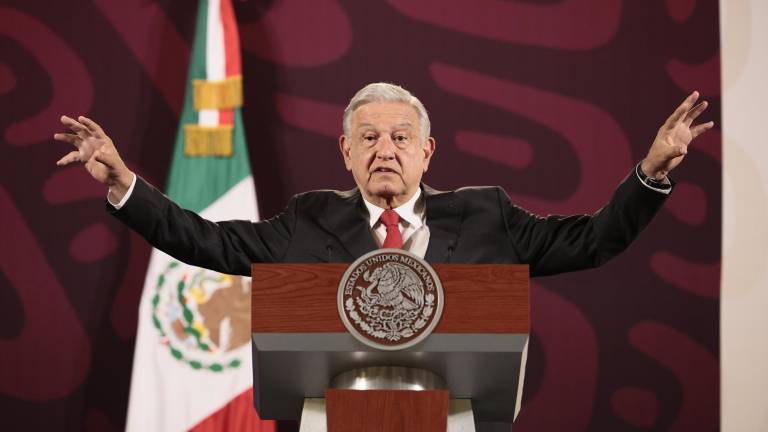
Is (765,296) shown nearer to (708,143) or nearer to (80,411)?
(708,143)

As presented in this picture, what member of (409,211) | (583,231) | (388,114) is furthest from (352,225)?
(583,231)

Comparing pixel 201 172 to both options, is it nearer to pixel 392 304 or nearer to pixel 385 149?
pixel 385 149

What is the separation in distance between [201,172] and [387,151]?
197 centimetres

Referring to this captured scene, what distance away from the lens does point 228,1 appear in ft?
14.4

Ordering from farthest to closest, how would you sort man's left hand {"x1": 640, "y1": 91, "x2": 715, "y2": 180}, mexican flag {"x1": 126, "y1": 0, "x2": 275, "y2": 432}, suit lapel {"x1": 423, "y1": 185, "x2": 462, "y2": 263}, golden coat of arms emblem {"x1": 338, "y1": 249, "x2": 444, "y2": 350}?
1. mexican flag {"x1": 126, "y1": 0, "x2": 275, "y2": 432}
2. suit lapel {"x1": 423, "y1": 185, "x2": 462, "y2": 263}
3. man's left hand {"x1": 640, "y1": 91, "x2": 715, "y2": 180}
4. golden coat of arms emblem {"x1": 338, "y1": 249, "x2": 444, "y2": 350}

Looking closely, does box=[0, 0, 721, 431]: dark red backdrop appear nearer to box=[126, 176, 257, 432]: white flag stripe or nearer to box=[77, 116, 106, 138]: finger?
box=[126, 176, 257, 432]: white flag stripe

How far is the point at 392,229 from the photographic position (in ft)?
7.76

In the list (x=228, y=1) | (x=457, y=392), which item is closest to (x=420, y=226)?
(x=457, y=392)

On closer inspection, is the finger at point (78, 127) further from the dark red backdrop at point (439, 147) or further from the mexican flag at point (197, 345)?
the dark red backdrop at point (439, 147)

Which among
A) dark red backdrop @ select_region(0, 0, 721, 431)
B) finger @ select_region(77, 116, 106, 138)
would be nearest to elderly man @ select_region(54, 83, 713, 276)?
finger @ select_region(77, 116, 106, 138)

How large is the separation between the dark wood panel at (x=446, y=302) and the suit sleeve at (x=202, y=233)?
21.8 inches

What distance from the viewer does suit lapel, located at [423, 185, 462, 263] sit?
7.52ft

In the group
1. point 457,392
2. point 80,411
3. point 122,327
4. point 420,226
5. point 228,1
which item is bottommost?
point 80,411

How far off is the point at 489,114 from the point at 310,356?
2696 mm
